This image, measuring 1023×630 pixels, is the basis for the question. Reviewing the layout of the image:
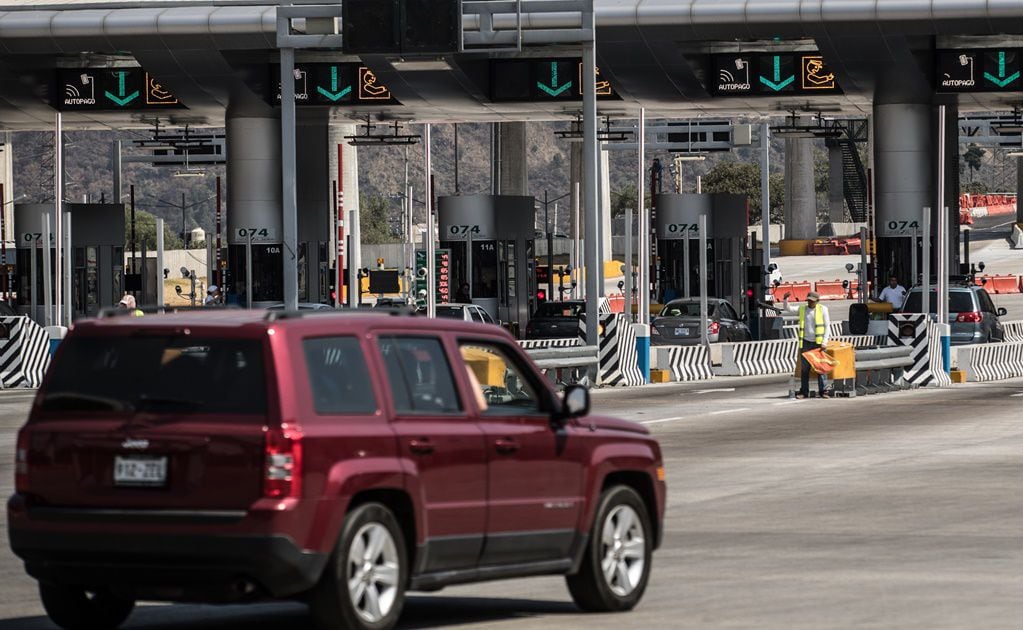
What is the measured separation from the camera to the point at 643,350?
123ft

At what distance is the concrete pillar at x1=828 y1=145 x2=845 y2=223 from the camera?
129075mm

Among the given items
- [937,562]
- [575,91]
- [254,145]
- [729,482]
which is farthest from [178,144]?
[937,562]

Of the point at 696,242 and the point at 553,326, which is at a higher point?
the point at 696,242

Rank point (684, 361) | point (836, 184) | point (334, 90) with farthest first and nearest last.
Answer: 1. point (836, 184)
2. point (334, 90)
3. point (684, 361)

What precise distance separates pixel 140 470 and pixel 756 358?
111 ft

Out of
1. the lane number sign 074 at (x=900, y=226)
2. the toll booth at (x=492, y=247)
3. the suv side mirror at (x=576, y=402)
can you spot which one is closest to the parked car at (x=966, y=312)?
the lane number sign 074 at (x=900, y=226)

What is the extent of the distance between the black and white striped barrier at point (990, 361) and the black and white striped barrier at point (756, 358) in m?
3.29

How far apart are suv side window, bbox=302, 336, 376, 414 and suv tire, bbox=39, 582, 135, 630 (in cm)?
143

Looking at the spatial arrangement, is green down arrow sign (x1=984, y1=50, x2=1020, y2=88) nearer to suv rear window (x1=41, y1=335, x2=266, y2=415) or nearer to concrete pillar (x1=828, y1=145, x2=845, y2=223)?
suv rear window (x1=41, y1=335, x2=266, y2=415)

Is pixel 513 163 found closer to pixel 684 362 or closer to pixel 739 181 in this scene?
pixel 684 362

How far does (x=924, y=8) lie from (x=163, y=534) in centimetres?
3674

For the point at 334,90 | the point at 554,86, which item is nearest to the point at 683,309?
the point at 554,86

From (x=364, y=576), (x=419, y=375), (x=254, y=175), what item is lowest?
(x=364, y=576)

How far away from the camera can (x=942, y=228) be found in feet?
127
